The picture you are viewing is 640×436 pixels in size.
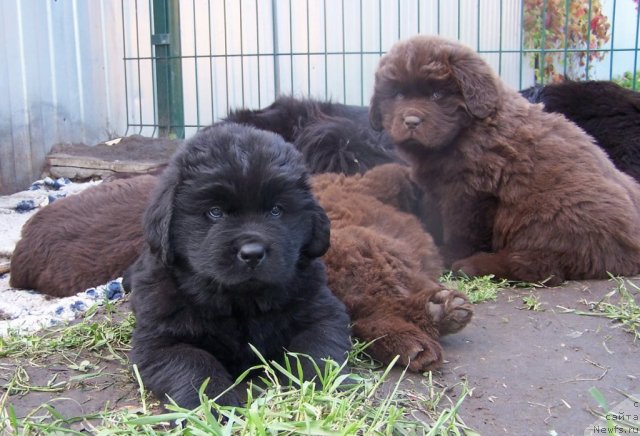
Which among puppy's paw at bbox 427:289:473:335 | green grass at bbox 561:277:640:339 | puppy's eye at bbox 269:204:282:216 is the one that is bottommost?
green grass at bbox 561:277:640:339

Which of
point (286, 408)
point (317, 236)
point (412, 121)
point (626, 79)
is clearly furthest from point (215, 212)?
point (626, 79)

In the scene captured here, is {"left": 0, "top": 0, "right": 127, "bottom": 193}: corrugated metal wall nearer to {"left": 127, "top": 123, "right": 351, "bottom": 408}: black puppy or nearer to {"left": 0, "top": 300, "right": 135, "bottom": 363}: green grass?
{"left": 0, "top": 300, "right": 135, "bottom": 363}: green grass

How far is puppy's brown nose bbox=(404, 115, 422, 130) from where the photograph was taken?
3797 mm

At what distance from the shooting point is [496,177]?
3928mm

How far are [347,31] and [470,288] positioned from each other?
15.9 feet

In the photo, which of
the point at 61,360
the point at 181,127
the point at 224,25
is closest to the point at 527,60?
the point at 224,25

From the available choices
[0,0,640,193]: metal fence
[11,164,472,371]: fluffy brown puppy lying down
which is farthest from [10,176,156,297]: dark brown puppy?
[0,0,640,193]: metal fence

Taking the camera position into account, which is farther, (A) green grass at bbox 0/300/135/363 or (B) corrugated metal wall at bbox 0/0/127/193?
(B) corrugated metal wall at bbox 0/0/127/193

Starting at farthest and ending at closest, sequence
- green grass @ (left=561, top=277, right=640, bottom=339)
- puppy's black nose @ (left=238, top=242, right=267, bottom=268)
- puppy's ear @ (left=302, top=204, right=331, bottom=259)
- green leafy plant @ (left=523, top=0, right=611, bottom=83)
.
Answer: green leafy plant @ (left=523, top=0, right=611, bottom=83), green grass @ (left=561, top=277, right=640, bottom=339), puppy's ear @ (left=302, top=204, right=331, bottom=259), puppy's black nose @ (left=238, top=242, right=267, bottom=268)

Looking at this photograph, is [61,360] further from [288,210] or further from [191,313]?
[288,210]

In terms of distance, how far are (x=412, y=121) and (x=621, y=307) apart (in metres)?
1.34

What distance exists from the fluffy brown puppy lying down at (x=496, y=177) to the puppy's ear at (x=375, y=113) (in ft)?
0.20

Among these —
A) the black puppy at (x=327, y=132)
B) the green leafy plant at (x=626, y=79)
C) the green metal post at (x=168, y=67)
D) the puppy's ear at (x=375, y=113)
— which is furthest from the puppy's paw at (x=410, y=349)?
the green leafy plant at (x=626, y=79)

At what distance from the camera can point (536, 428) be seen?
7.60 ft
